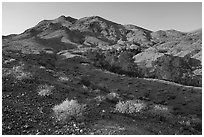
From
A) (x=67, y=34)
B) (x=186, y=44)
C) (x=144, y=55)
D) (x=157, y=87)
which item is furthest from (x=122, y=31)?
(x=157, y=87)

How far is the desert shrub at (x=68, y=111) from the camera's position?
10484 mm

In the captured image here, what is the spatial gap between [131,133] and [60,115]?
329 centimetres

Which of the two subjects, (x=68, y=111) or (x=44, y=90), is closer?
(x=68, y=111)

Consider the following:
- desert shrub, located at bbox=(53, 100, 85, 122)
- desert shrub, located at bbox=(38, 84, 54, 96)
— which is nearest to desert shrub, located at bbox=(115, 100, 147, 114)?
desert shrub, located at bbox=(53, 100, 85, 122)

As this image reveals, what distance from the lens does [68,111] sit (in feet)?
36.2

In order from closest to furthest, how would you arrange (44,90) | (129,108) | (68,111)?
(68,111) < (129,108) < (44,90)

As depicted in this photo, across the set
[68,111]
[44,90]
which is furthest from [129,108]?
[44,90]

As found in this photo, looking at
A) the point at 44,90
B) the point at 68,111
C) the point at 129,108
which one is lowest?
the point at 129,108

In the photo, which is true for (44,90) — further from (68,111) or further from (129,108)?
(129,108)

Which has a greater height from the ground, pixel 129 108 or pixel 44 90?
pixel 44 90

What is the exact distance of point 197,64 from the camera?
208 ft

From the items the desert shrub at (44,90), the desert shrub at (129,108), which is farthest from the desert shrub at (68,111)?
the desert shrub at (44,90)

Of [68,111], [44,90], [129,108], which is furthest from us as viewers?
[44,90]

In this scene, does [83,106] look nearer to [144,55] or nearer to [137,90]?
[137,90]
